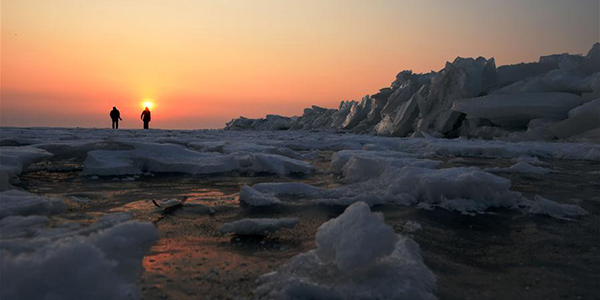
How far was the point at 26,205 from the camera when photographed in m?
2.31

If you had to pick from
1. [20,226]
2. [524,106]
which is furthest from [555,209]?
[524,106]

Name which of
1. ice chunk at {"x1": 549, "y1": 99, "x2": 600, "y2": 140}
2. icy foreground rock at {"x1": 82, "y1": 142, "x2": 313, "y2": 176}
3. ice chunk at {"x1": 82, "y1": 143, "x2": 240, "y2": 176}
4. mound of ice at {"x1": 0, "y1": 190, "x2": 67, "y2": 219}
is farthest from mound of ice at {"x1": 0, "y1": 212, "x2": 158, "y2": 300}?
ice chunk at {"x1": 549, "y1": 99, "x2": 600, "y2": 140}

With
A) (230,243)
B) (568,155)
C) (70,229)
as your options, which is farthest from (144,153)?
(568,155)

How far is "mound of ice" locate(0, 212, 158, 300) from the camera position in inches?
47.7

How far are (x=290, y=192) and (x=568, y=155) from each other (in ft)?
20.0

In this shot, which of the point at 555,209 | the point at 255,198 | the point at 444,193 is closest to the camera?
the point at 555,209

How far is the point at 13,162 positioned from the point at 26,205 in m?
1.72

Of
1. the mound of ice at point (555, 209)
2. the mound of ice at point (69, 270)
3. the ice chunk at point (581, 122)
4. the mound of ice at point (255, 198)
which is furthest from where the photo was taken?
the ice chunk at point (581, 122)

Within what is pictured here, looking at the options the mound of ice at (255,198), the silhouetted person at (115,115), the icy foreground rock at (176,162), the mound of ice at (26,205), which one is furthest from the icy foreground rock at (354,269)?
the silhouetted person at (115,115)

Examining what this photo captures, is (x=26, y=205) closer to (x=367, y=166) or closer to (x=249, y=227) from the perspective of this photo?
(x=249, y=227)

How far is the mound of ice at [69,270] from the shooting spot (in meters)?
1.21

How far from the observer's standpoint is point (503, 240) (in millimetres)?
2029

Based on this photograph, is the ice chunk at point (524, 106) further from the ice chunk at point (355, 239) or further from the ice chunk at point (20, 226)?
the ice chunk at point (20, 226)

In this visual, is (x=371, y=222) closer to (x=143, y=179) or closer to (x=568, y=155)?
(x=143, y=179)
